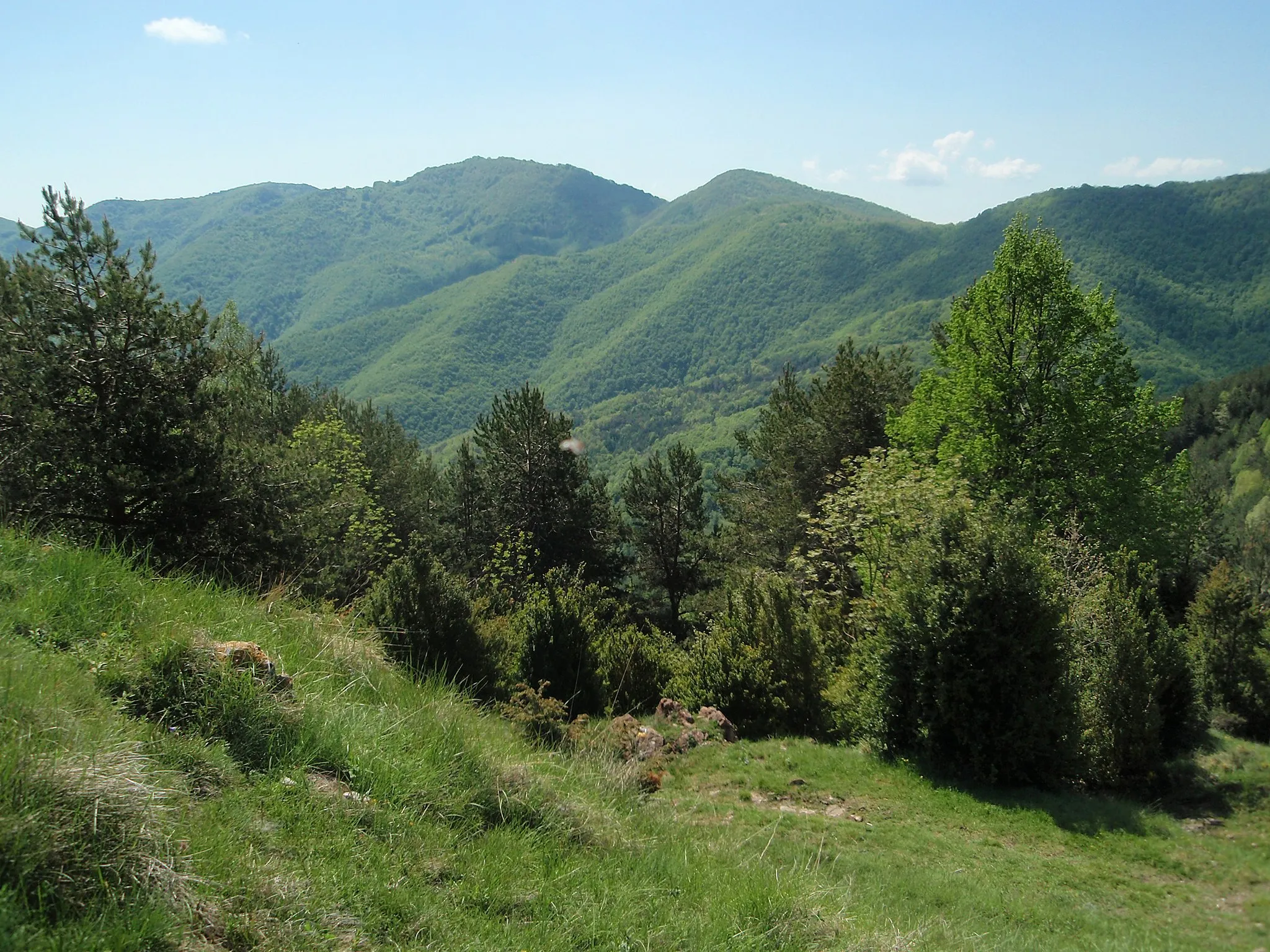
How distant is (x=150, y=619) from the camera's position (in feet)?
15.9

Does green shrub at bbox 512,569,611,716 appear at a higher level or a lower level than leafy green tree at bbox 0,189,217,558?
lower

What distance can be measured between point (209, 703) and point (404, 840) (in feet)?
4.41

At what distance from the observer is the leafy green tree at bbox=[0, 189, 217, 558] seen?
36.0 ft

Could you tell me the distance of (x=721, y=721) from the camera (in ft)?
46.8

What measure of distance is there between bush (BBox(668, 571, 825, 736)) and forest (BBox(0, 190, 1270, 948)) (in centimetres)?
6

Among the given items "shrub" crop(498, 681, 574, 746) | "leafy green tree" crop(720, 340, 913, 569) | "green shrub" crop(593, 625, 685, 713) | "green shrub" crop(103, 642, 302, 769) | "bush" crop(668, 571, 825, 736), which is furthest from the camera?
"leafy green tree" crop(720, 340, 913, 569)

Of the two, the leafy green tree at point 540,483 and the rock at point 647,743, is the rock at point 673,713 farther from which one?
the leafy green tree at point 540,483

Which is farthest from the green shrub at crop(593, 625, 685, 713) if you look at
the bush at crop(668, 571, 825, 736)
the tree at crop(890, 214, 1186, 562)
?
the tree at crop(890, 214, 1186, 562)

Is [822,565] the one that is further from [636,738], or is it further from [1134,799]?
[636,738]

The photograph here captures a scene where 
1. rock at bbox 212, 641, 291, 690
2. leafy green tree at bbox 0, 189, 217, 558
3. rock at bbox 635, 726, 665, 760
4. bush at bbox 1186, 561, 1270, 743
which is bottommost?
bush at bbox 1186, 561, 1270, 743

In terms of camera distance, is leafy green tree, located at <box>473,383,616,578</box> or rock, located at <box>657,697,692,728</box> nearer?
→ rock, located at <box>657,697,692,728</box>

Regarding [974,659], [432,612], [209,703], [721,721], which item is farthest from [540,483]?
[209,703]

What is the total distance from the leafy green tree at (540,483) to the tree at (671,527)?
507 cm

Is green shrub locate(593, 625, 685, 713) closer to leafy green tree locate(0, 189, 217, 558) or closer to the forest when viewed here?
the forest
